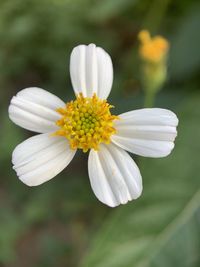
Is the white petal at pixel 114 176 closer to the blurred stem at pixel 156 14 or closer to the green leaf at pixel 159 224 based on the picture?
the green leaf at pixel 159 224

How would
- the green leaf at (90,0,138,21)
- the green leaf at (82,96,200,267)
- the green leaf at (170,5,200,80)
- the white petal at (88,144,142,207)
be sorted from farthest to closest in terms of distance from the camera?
the green leaf at (170,5,200,80) < the green leaf at (90,0,138,21) < the green leaf at (82,96,200,267) < the white petal at (88,144,142,207)

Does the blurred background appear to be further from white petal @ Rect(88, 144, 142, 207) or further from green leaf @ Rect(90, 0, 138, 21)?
white petal @ Rect(88, 144, 142, 207)

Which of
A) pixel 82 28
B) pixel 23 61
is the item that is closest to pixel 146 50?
pixel 82 28

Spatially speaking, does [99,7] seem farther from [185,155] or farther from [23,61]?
[185,155]

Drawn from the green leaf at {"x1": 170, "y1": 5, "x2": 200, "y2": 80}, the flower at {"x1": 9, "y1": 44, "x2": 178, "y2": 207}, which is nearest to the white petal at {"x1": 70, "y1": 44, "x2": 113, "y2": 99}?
the flower at {"x1": 9, "y1": 44, "x2": 178, "y2": 207}

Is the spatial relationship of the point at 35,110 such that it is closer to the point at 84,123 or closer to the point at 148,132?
the point at 84,123

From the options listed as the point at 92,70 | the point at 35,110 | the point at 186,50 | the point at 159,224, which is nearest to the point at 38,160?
the point at 35,110
